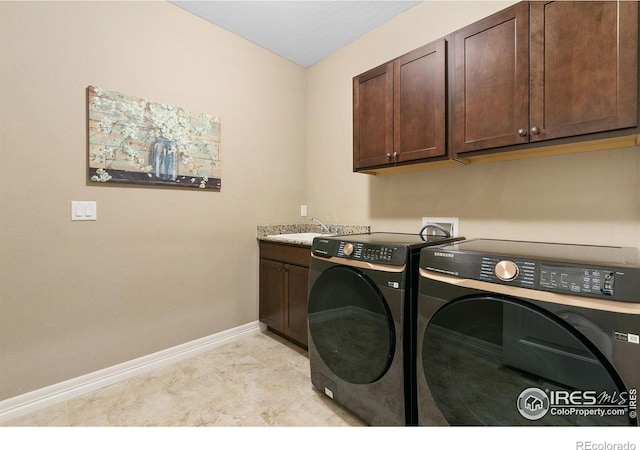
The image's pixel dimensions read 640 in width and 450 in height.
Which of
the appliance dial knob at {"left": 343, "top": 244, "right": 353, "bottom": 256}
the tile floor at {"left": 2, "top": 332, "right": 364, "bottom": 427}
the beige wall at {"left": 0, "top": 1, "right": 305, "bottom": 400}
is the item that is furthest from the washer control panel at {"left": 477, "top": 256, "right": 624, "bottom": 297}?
the beige wall at {"left": 0, "top": 1, "right": 305, "bottom": 400}

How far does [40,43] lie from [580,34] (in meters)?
2.81

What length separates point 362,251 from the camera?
4.81 ft

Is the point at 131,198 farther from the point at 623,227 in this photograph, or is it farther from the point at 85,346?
the point at 623,227

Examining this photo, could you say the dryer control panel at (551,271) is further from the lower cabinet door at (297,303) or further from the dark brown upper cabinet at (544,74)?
the lower cabinet door at (297,303)

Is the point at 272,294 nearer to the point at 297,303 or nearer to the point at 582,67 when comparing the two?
→ the point at 297,303

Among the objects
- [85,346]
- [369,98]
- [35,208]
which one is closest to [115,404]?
[85,346]

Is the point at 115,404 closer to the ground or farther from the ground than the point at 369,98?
closer to the ground

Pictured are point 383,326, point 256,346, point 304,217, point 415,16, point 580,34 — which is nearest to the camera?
point 580,34

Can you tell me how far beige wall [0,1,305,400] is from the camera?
1.59 m

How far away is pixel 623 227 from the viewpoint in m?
1.41

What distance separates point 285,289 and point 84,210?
1.51m

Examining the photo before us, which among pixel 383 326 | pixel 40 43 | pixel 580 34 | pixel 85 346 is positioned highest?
pixel 40 43

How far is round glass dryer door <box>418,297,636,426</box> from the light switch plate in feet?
6.85

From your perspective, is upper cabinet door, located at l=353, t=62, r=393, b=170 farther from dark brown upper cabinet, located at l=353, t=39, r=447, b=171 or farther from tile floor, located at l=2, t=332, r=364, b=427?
tile floor, located at l=2, t=332, r=364, b=427
